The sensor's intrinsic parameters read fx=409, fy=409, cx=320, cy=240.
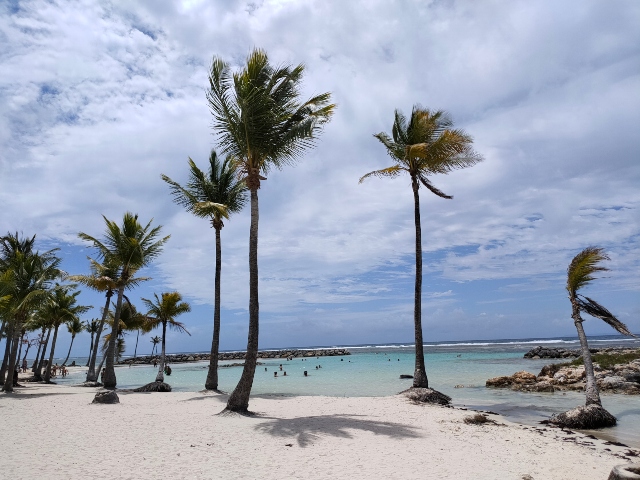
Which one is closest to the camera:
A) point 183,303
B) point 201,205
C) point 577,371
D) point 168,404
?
point 168,404

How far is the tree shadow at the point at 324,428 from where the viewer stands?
885 centimetres

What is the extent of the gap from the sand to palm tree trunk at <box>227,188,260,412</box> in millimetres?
559

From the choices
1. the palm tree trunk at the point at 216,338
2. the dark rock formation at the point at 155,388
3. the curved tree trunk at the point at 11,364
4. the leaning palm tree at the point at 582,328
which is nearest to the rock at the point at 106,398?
the palm tree trunk at the point at 216,338

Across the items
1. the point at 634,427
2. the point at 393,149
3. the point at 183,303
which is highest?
the point at 393,149

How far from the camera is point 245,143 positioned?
12391 millimetres

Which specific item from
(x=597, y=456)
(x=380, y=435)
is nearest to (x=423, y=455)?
(x=380, y=435)

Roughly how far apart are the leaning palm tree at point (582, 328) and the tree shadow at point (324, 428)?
5.27 meters

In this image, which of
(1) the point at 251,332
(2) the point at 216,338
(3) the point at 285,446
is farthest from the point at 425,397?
(2) the point at 216,338

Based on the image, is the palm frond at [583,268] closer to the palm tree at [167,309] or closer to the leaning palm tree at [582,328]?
the leaning palm tree at [582,328]

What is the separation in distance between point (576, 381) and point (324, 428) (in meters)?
17.4

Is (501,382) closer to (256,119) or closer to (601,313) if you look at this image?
(601,313)

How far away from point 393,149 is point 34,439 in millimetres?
15250

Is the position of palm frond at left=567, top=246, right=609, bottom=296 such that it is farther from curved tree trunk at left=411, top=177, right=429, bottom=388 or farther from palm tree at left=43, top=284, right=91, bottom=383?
palm tree at left=43, top=284, right=91, bottom=383

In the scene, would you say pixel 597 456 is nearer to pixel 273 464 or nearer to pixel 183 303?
pixel 273 464
